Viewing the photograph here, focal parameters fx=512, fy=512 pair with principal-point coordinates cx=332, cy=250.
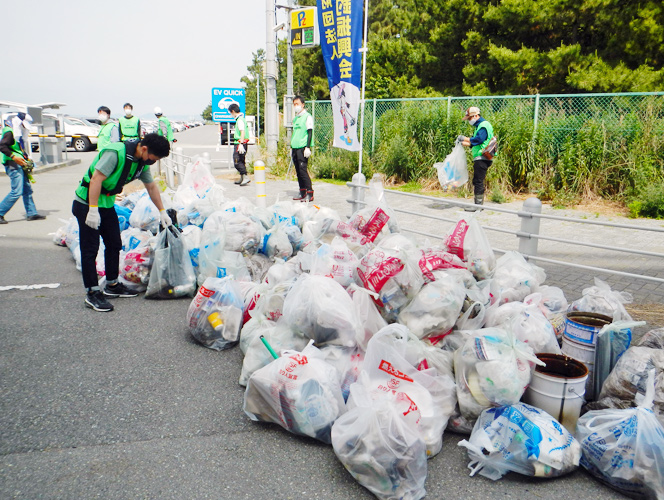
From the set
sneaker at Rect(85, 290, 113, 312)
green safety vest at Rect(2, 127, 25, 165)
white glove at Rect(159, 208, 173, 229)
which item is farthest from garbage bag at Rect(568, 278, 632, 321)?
green safety vest at Rect(2, 127, 25, 165)

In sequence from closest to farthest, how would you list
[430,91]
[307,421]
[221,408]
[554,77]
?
[307,421], [221,408], [554,77], [430,91]

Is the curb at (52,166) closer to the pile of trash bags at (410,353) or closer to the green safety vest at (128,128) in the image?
the green safety vest at (128,128)

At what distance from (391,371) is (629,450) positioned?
1.21 m

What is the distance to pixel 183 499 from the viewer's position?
8.02 ft

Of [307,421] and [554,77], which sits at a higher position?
[554,77]

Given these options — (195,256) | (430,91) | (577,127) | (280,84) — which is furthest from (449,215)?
(280,84)

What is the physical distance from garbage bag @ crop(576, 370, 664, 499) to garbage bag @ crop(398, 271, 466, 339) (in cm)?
103

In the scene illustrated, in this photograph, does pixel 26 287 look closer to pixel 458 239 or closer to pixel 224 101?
pixel 458 239

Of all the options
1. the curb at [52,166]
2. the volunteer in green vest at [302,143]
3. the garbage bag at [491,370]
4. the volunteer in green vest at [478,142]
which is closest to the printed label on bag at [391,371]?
the garbage bag at [491,370]

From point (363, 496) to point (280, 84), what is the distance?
42.3 metres

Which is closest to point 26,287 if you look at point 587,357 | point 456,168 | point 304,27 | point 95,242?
point 95,242

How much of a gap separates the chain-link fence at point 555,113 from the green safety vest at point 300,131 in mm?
3831

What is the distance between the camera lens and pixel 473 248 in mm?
4141

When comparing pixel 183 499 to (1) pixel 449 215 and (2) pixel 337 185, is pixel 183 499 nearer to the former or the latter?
(1) pixel 449 215
